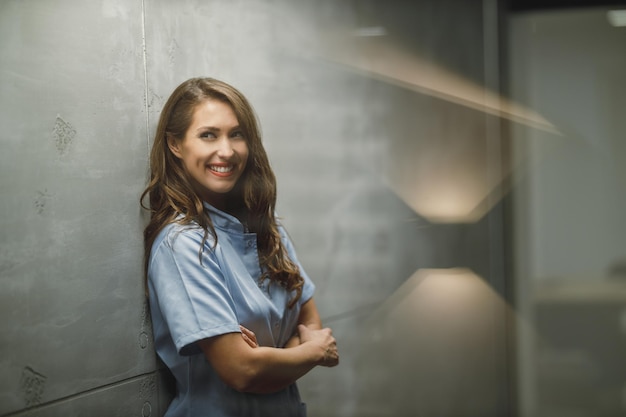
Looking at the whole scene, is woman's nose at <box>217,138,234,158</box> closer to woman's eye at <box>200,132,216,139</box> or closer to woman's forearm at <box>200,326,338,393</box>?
woman's eye at <box>200,132,216,139</box>

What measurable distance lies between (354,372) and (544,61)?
1.07 metres

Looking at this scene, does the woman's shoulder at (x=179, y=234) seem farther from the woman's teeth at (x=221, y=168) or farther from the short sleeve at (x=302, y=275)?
the short sleeve at (x=302, y=275)

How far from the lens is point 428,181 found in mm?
1865

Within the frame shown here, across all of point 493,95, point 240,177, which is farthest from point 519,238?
point 240,177

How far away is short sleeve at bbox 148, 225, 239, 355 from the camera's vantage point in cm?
106

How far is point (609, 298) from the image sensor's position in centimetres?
191

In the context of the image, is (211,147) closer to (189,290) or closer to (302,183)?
(189,290)

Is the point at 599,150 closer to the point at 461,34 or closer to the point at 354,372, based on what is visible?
the point at 461,34

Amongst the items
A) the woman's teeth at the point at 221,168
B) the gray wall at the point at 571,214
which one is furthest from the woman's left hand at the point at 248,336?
the gray wall at the point at 571,214

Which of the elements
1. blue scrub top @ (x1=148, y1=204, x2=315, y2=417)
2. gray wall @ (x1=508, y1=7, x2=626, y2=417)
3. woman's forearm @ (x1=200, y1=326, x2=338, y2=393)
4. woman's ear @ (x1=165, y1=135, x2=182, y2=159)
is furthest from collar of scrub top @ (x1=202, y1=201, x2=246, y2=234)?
gray wall @ (x1=508, y1=7, x2=626, y2=417)

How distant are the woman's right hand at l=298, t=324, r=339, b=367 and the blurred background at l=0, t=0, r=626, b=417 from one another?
0.28 meters

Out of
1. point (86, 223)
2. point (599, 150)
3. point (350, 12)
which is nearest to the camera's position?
point (86, 223)

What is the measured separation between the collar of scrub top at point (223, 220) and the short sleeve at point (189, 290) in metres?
0.07

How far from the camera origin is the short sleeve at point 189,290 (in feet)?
3.48
